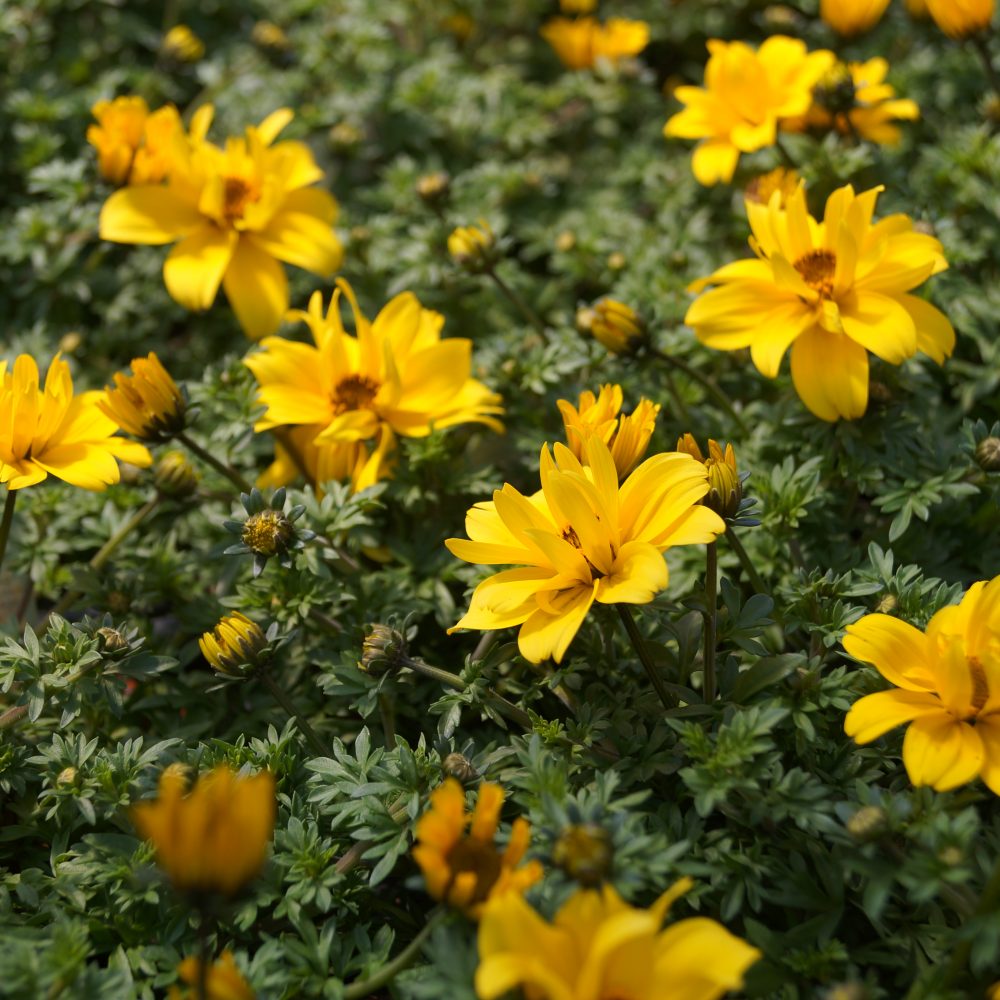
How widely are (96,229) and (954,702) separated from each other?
2416 mm

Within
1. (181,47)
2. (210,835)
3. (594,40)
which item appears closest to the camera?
(210,835)

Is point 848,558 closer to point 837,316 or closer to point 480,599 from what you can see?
point 837,316

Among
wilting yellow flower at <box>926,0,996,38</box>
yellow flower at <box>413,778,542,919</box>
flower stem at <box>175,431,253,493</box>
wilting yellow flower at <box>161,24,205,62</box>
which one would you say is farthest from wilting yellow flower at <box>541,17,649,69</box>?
yellow flower at <box>413,778,542,919</box>

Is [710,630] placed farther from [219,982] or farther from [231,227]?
[231,227]

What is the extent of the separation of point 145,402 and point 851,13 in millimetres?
2354

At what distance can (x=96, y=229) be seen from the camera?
288 centimetres

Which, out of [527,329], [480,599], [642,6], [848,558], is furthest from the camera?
[642,6]

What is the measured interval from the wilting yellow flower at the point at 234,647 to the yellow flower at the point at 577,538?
39cm

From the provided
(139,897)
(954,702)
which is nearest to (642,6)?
(954,702)

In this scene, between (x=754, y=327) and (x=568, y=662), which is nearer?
(x=568, y=662)

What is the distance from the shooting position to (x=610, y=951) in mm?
1225

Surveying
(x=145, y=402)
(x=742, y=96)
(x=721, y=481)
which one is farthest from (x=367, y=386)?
(x=742, y=96)

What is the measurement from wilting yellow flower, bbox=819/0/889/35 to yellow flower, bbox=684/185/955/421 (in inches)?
54.1

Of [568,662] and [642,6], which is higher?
[642,6]
